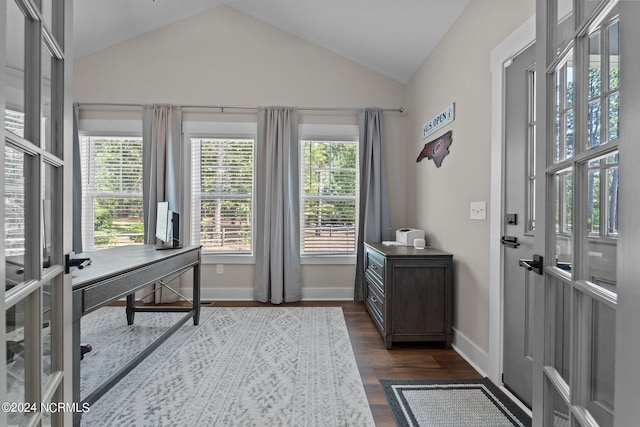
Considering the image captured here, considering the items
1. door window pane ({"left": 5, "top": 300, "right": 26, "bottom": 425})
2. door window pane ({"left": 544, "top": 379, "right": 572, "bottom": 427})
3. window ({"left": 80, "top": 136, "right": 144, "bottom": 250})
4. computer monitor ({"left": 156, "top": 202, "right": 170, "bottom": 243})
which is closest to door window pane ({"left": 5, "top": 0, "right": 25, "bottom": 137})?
door window pane ({"left": 5, "top": 300, "right": 26, "bottom": 425})

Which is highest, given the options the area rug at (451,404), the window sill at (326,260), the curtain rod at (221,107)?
the curtain rod at (221,107)

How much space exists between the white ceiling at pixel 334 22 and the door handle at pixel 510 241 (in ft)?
6.22

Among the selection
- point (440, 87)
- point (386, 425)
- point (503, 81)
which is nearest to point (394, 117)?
point (440, 87)

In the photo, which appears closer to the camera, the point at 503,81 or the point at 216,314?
the point at 503,81

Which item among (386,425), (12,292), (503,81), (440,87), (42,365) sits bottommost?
(386,425)

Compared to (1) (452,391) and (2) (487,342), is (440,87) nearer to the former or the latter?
(2) (487,342)

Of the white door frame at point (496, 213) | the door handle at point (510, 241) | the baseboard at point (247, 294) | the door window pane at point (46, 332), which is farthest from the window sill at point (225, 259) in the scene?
the door window pane at point (46, 332)

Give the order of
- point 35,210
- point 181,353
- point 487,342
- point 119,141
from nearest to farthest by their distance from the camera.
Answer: point 35,210
point 487,342
point 181,353
point 119,141

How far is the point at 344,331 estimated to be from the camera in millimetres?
2891

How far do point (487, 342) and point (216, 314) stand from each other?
2.59m

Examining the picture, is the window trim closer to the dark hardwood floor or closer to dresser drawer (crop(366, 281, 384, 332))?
dresser drawer (crop(366, 281, 384, 332))

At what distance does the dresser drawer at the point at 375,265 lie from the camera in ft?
8.99

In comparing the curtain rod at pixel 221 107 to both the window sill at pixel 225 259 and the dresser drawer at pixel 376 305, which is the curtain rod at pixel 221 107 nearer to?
the window sill at pixel 225 259

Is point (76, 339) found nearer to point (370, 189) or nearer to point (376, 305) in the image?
point (376, 305)
